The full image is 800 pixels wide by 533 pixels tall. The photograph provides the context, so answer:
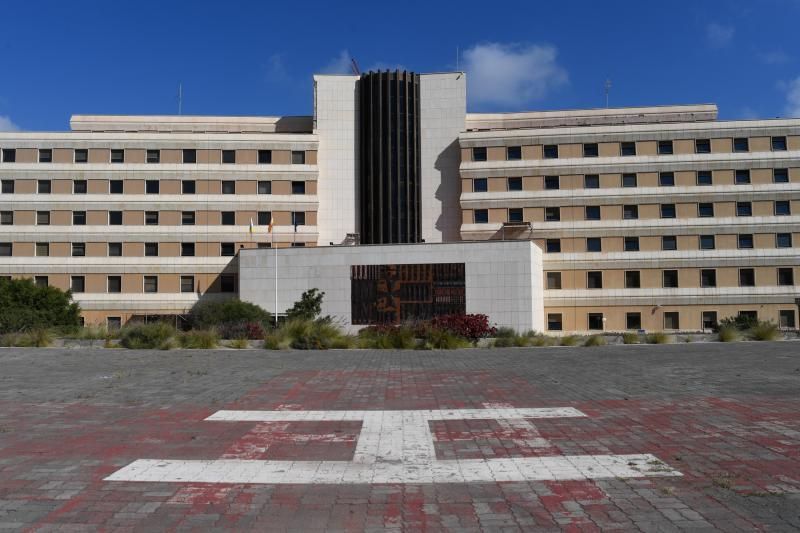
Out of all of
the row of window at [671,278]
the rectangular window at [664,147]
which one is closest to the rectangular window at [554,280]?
the row of window at [671,278]

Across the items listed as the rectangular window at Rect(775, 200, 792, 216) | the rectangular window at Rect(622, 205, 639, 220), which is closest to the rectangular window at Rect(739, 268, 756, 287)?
the rectangular window at Rect(775, 200, 792, 216)

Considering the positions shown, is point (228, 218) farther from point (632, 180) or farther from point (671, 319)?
point (671, 319)

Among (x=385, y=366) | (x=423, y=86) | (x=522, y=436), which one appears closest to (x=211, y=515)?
(x=522, y=436)

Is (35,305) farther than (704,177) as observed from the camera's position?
No

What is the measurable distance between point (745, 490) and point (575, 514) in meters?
1.55

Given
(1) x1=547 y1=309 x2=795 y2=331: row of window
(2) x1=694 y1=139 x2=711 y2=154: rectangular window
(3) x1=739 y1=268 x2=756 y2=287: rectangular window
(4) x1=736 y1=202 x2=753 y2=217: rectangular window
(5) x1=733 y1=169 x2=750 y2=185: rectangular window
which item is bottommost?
(1) x1=547 y1=309 x2=795 y2=331: row of window

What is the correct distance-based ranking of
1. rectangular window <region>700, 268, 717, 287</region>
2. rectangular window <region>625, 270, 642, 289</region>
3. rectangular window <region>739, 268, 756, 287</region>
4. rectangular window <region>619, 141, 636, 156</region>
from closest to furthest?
rectangular window <region>739, 268, 756, 287</region>
rectangular window <region>700, 268, 717, 287</region>
rectangular window <region>625, 270, 642, 289</region>
rectangular window <region>619, 141, 636, 156</region>

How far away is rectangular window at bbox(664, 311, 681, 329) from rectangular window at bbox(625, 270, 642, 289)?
289 centimetres

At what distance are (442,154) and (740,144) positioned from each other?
21.3m

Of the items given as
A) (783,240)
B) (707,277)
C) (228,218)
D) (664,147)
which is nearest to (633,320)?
(707,277)

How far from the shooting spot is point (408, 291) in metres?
34.8

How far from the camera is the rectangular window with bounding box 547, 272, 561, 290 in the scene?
43531mm

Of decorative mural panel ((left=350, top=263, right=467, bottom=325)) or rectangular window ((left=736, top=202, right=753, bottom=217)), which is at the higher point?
rectangular window ((left=736, top=202, right=753, bottom=217))

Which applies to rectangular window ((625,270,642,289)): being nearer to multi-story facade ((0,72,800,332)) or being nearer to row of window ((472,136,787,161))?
multi-story facade ((0,72,800,332))
